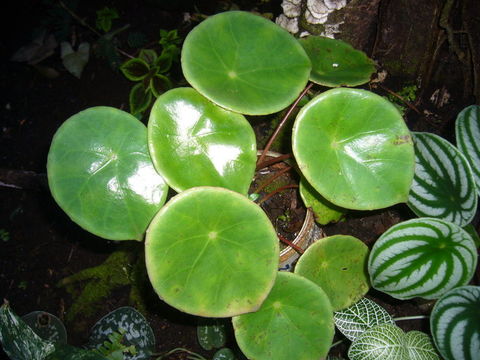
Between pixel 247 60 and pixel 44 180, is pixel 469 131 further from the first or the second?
pixel 44 180

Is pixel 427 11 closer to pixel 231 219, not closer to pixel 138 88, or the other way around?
pixel 231 219

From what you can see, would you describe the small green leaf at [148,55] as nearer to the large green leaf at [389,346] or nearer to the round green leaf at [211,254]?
the round green leaf at [211,254]

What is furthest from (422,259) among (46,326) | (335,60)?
(46,326)

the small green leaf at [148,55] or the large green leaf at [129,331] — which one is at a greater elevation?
the small green leaf at [148,55]

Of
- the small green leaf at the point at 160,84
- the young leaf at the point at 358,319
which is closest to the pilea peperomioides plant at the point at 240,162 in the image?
the young leaf at the point at 358,319

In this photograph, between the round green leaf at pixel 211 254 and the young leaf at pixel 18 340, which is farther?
the young leaf at pixel 18 340

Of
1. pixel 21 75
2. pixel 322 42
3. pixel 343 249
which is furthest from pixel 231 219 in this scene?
pixel 21 75
